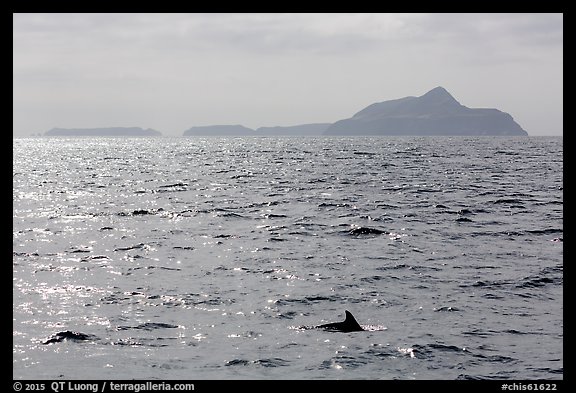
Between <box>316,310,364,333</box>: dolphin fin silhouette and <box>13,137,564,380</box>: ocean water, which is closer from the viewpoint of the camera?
<box>13,137,564,380</box>: ocean water

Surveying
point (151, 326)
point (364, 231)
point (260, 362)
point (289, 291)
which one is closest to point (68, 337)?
point (151, 326)

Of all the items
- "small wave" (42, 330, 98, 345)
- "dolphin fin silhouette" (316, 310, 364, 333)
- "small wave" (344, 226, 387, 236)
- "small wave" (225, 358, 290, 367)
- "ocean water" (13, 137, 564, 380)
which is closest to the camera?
"small wave" (225, 358, 290, 367)

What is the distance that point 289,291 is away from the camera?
1948 centimetres

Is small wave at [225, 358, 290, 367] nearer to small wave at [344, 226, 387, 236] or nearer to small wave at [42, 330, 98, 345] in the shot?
small wave at [42, 330, 98, 345]

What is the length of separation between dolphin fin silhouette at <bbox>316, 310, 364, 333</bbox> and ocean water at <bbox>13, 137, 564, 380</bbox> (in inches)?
13.3

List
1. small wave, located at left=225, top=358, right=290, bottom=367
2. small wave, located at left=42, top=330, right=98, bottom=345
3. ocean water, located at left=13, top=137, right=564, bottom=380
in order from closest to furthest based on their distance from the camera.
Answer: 1. small wave, located at left=225, top=358, right=290, bottom=367
2. ocean water, located at left=13, top=137, right=564, bottom=380
3. small wave, located at left=42, top=330, right=98, bottom=345

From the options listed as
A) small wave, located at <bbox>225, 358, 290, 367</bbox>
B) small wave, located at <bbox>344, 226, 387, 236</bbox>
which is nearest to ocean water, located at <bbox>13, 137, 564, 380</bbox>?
small wave, located at <bbox>225, 358, 290, 367</bbox>

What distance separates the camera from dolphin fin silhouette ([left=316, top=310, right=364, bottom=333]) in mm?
15172

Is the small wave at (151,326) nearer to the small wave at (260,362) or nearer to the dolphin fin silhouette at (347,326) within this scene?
the small wave at (260,362)

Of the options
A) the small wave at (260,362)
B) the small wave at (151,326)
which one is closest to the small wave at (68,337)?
the small wave at (151,326)

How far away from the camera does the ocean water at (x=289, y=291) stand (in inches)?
510
